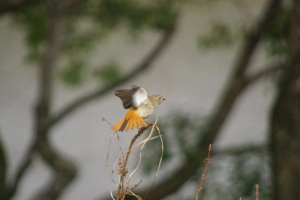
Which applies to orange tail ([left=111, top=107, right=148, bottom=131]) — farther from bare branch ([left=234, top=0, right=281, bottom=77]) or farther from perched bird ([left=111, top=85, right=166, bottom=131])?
bare branch ([left=234, top=0, right=281, bottom=77])

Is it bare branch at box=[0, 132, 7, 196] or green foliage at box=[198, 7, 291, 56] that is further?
green foliage at box=[198, 7, 291, 56]

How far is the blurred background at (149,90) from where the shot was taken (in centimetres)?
165

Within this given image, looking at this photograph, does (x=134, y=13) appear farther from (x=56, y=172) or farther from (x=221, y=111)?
(x=56, y=172)

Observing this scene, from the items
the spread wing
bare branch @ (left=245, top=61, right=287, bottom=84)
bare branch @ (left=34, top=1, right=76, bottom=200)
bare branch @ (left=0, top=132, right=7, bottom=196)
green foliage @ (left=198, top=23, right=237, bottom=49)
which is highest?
green foliage @ (left=198, top=23, right=237, bottom=49)

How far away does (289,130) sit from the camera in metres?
1.51

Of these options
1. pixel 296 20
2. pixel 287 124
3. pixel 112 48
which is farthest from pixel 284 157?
pixel 112 48

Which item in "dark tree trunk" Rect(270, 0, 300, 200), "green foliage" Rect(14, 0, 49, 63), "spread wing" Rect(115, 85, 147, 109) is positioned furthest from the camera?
"green foliage" Rect(14, 0, 49, 63)

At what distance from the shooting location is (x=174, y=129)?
5.73ft

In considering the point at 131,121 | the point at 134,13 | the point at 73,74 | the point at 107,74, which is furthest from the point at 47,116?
the point at 131,121

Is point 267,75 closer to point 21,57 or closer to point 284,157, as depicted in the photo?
point 284,157

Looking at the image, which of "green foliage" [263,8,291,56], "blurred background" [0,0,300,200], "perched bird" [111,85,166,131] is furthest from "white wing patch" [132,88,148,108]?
"green foliage" [263,8,291,56]

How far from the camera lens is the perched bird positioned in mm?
462

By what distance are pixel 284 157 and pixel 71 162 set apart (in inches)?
45.2

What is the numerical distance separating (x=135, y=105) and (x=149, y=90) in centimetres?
124
